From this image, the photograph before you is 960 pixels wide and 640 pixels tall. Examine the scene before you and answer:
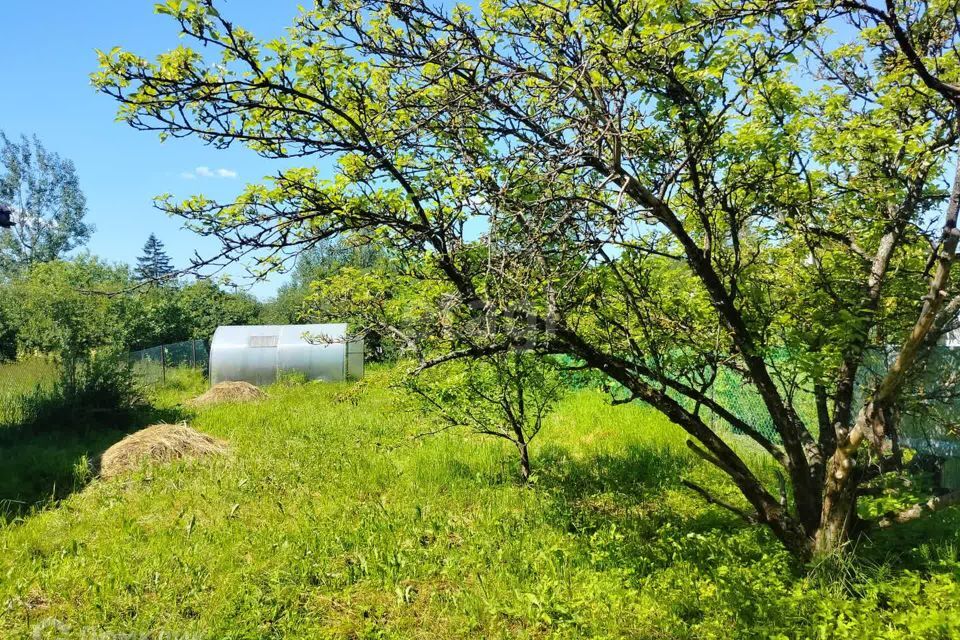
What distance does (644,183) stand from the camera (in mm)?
3553

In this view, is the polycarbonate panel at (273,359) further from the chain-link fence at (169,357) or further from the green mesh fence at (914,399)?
the green mesh fence at (914,399)

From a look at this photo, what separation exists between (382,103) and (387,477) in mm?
4385

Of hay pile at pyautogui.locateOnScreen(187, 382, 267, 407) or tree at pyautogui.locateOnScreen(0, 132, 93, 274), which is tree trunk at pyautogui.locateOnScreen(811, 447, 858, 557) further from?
tree at pyautogui.locateOnScreen(0, 132, 93, 274)

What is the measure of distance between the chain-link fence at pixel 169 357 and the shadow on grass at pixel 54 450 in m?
4.97

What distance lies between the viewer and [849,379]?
3975mm

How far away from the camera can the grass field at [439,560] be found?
354cm

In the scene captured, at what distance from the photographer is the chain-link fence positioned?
52.0 ft

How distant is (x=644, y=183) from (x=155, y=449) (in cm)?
733

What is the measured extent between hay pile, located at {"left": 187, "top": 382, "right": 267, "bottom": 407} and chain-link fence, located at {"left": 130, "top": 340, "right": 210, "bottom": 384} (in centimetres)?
223

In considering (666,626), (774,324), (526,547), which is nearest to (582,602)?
(666,626)

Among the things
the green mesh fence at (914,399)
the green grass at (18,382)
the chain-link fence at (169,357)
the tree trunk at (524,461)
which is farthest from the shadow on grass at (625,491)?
the chain-link fence at (169,357)

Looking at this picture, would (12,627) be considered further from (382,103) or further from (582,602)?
(382,103)

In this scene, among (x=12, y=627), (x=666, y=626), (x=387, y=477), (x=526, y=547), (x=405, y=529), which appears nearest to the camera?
(x=666, y=626)

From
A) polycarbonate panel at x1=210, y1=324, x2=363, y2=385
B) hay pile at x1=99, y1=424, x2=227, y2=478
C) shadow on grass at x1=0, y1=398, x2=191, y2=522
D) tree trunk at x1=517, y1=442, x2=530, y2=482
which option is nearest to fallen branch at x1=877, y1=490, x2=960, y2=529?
tree trunk at x1=517, y1=442, x2=530, y2=482
